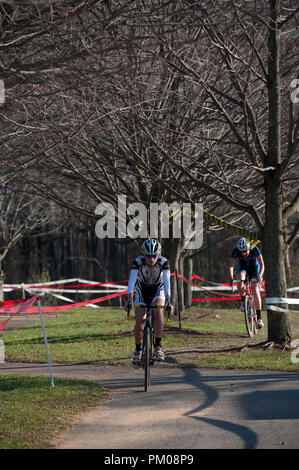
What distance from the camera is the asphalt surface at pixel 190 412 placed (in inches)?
287

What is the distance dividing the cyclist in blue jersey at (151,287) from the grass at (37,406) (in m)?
1.00

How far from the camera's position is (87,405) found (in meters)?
9.37

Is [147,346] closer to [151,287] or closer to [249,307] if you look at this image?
[151,287]

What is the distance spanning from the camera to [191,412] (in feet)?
28.6

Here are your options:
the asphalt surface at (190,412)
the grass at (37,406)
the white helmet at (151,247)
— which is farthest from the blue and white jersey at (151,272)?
the grass at (37,406)

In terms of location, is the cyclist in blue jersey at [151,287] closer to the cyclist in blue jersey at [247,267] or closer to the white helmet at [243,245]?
the cyclist in blue jersey at [247,267]

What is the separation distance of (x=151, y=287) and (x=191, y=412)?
2673 mm

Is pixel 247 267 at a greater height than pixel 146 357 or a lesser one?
greater

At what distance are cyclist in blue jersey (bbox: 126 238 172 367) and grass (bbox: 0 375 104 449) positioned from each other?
1.00 m

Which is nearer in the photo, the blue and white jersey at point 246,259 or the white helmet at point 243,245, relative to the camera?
the white helmet at point 243,245

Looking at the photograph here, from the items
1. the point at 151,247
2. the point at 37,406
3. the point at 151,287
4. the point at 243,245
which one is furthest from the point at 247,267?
the point at 37,406

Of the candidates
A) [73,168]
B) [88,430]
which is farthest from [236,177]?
[88,430]

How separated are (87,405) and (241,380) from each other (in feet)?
9.34

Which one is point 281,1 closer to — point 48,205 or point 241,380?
point 241,380
